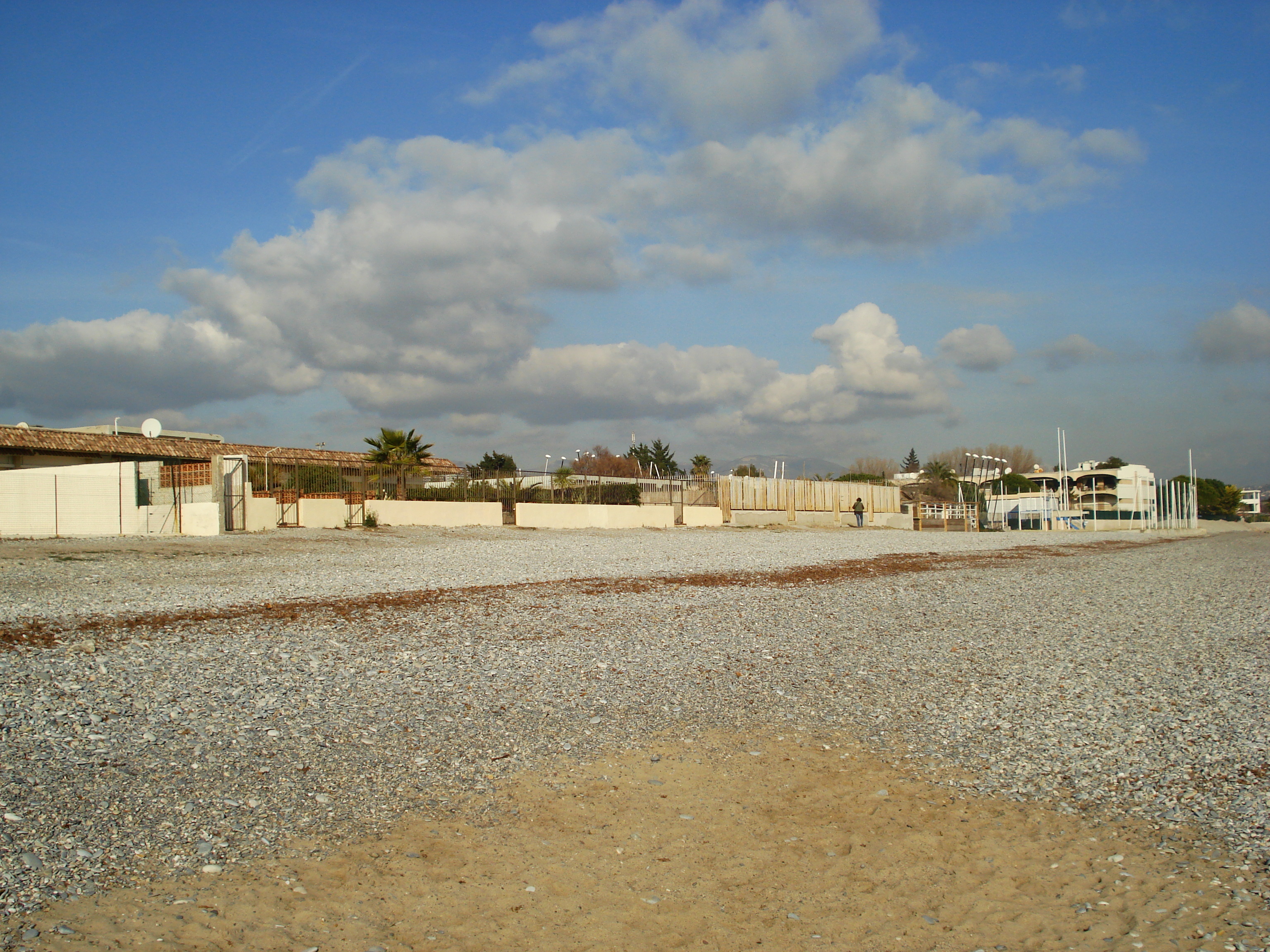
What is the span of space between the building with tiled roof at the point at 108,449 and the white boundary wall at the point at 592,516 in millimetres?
3868

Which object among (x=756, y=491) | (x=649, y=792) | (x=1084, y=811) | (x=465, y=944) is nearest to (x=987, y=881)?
(x=1084, y=811)

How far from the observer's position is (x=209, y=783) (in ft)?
16.7

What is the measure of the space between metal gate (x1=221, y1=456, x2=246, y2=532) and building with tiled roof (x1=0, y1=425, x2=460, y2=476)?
1.87 m

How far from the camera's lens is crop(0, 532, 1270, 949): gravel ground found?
4672 mm

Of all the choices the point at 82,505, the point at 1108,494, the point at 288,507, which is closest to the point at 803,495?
the point at 288,507

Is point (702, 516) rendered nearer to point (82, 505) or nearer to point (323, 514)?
point (323, 514)

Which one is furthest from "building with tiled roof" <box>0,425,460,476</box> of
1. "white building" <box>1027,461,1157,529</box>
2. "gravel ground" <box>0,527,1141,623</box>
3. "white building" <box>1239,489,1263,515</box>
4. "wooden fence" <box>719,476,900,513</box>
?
"white building" <box>1239,489,1263,515</box>

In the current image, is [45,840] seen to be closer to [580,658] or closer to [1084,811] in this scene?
[580,658]

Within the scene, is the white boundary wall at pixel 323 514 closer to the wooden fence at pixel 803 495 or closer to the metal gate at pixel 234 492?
the metal gate at pixel 234 492

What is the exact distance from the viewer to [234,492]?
24891 millimetres

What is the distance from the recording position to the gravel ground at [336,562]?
1191 cm

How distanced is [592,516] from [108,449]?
945 inches

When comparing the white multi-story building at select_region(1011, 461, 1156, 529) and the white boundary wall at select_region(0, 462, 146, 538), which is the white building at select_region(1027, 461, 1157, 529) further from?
the white boundary wall at select_region(0, 462, 146, 538)

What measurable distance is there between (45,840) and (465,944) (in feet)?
7.74
